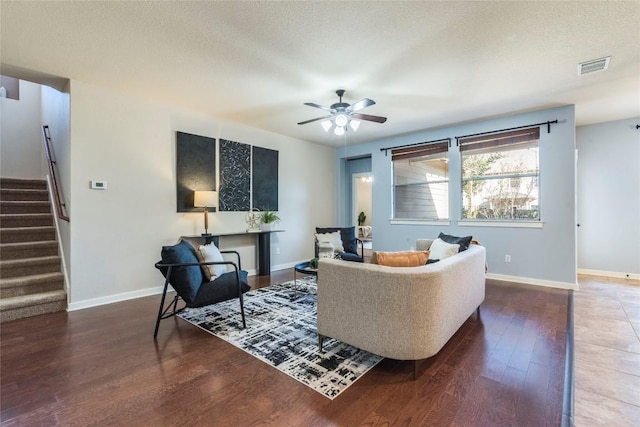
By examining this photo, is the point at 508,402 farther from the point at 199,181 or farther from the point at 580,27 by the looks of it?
the point at 199,181

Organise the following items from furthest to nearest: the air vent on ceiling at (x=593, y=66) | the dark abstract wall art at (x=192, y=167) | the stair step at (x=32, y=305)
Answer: the dark abstract wall art at (x=192, y=167)
the stair step at (x=32, y=305)
the air vent on ceiling at (x=593, y=66)

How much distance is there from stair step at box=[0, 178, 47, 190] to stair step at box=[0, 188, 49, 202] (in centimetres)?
16

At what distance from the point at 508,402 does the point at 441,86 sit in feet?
10.5

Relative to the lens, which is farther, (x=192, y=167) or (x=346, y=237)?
(x=346, y=237)

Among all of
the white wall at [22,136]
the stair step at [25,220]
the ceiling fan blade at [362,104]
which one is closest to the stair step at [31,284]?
the stair step at [25,220]

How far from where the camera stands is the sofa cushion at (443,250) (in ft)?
9.68

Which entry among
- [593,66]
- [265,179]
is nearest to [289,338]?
[265,179]

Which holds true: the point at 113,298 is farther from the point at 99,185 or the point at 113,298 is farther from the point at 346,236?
the point at 346,236

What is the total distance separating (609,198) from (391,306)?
545 cm

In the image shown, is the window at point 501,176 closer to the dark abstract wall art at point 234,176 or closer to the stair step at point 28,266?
the dark abstract wall art at point 234,176

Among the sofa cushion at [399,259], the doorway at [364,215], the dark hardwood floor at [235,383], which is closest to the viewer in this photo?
the dark hardwood floor at [235,383]

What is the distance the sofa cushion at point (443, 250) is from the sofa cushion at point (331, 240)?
1805mm

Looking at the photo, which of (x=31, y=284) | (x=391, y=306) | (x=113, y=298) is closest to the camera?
(x=391, y=306)

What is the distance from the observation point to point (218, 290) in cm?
281
